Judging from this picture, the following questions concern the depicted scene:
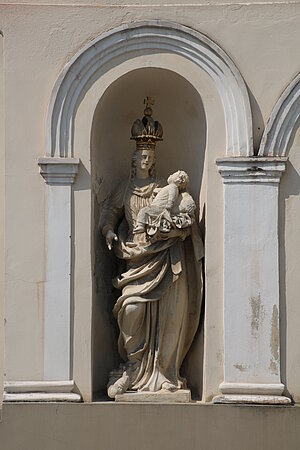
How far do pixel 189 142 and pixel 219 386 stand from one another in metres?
2.16

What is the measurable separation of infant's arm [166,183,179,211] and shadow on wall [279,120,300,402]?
0.87 meters

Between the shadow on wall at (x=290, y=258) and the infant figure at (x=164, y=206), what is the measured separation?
2.80 ft

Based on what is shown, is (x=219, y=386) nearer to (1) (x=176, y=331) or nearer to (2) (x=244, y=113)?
(1) (x=176, y=331)

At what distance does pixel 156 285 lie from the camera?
1512 centimetres

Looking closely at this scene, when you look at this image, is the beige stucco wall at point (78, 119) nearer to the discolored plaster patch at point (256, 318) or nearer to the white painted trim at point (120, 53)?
the white painted trim at point (120, 53)

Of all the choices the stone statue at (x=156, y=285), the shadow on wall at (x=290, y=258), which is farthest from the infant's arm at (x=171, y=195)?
the shadow on wall at (x=290, y=258)

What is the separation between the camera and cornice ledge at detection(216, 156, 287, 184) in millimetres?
14984

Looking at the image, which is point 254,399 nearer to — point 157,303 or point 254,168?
point 157,303

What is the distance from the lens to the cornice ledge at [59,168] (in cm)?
1503

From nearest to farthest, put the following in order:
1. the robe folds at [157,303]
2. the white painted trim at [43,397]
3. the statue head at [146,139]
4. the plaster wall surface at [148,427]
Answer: the plaster wall surface at [148,427] < the white painted trim at [43,397] < the robe folds at [157,303] < the statue head at [146,139]

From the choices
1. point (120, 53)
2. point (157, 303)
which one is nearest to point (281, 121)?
point (120, 53)

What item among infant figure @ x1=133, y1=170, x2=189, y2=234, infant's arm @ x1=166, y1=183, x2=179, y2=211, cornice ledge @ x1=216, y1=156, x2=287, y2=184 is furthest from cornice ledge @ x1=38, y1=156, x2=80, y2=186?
cornice ledge @ x1=216, y1=156, x2=287, y2=184

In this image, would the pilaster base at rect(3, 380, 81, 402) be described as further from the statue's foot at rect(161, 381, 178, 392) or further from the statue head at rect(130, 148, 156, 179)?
the statue head at rect(130, 148, 156, 179)

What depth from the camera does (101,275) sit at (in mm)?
15383
